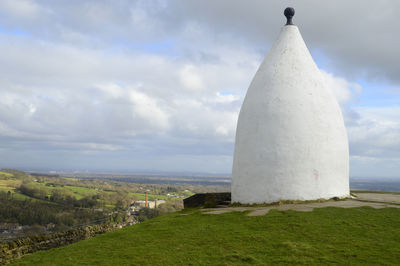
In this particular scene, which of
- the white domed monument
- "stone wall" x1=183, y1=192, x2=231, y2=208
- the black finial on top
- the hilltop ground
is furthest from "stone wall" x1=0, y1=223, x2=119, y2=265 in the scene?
the black finial on top

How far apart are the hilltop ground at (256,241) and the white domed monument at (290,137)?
243cm

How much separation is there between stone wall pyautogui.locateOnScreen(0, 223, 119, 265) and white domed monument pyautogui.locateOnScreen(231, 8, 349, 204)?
6.54 metres

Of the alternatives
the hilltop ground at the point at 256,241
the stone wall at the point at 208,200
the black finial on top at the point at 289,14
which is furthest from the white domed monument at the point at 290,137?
the hilltop ground at the point at 256,241

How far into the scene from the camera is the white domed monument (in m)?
14.2

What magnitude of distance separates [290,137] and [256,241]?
675 cm

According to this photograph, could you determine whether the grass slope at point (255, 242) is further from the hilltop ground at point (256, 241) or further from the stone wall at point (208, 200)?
the stone wall at point (208, 200)

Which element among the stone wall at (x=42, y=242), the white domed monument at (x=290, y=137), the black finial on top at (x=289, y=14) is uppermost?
the black finial on top at (x=289, y=14)

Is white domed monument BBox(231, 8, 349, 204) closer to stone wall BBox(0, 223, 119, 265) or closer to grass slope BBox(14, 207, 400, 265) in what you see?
grass slope BBox(14, 207, 400, 265)

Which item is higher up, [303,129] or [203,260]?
[303,129]

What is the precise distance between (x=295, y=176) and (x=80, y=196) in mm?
82911

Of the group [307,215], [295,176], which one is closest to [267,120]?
[295,176]

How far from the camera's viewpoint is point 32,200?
78.8 metres

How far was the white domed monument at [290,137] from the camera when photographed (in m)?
14.2

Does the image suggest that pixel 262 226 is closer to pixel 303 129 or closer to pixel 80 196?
pixel 303 129
